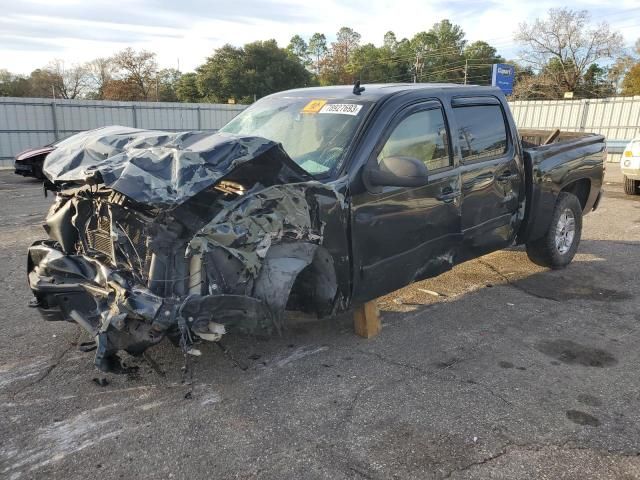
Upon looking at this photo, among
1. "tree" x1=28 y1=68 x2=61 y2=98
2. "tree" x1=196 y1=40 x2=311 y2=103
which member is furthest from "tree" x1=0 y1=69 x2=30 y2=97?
"tree" x1=196 y1=40 x2=311 y2=103

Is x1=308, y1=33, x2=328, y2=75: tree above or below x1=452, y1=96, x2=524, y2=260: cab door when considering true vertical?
above

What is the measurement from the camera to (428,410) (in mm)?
3055

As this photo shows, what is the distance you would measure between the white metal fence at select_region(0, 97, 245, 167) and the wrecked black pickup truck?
14.4 m

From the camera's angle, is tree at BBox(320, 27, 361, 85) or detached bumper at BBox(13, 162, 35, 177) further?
tree at BBox(320, 27, 361, 85)

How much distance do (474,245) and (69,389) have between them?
332 centimetres

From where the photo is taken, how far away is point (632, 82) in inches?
1620

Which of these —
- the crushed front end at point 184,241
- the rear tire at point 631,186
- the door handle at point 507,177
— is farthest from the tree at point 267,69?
the crushed front end at point 184,241

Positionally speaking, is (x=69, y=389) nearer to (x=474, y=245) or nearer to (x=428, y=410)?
(x=428, y=410)

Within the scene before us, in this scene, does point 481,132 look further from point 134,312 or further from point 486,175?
point 134,312

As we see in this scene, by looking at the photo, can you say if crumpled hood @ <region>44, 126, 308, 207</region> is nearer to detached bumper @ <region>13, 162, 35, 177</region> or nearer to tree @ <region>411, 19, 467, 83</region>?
detached bumper @ <region>13, 162, 35, 177</region>

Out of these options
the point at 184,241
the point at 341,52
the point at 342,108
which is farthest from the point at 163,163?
the point at 341,52

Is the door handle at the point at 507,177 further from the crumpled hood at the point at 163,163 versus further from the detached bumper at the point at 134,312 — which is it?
the detached bumper at the point at 134,312

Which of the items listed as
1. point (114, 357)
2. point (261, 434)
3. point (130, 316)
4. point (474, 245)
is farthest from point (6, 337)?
point (474, 245)

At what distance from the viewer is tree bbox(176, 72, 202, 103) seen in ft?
155
